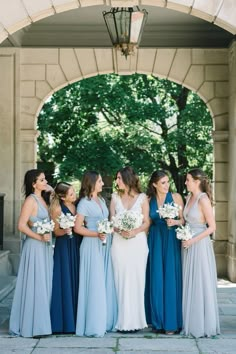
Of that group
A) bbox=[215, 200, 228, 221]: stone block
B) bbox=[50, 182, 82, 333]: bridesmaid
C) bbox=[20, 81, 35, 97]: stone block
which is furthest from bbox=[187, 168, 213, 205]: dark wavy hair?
bbox=[20, 81, 35, 97]: stone block

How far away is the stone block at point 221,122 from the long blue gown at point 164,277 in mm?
5262

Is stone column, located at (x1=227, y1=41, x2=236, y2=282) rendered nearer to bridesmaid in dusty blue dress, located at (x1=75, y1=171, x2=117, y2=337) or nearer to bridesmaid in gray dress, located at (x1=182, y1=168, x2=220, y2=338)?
bridesmaid in gray dress, located at (x1=182, y1=168, x2=220, y2=338)

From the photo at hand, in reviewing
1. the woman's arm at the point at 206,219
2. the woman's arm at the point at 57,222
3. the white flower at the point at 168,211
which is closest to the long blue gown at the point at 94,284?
the woman's arm at the point at 57,222

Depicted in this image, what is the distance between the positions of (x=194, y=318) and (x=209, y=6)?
3317 mm

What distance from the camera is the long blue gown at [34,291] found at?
23.0ft

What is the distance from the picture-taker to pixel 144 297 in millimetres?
7328

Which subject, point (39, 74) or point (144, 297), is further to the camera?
point (39, 74)

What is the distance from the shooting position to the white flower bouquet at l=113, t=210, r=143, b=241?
22.5ft

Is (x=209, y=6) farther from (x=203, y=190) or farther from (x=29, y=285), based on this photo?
(x=29, y=285)

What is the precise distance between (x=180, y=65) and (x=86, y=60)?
174cm

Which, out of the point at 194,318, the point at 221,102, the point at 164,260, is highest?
the point at 221,102

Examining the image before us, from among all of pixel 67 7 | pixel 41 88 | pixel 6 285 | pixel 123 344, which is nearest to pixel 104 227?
pixel 123 344

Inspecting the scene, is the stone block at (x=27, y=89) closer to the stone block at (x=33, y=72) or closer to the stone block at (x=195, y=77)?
the stone block at (x=33, y=72)

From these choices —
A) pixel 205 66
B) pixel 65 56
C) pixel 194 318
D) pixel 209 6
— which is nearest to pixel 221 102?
pixel 205 66
